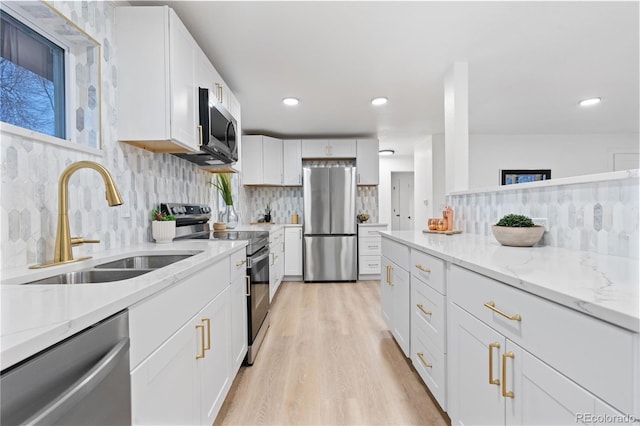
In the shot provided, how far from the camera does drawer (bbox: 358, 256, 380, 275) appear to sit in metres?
4.55

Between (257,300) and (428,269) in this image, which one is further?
(257,300)

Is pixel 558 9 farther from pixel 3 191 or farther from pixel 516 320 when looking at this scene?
pixel 3 191

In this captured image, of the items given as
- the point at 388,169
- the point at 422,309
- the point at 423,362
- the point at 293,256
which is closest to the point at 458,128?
the point at 422,309

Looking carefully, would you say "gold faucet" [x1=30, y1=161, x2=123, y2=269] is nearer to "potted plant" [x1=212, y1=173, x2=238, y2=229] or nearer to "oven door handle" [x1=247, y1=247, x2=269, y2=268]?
"oven door handle" [x1=247, y1=247, x2=269, y2=268]

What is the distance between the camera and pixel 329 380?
180 centimetres

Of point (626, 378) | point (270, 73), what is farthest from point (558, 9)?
point (626, 378)

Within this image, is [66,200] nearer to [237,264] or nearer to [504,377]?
[237,264]

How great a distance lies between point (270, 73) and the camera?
106 inches

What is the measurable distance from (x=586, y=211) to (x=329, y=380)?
159cm

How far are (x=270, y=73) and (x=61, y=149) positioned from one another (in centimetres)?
187

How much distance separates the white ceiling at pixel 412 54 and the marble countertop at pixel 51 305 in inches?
66.1

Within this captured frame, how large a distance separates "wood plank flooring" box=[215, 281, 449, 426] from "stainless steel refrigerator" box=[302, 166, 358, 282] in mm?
1517

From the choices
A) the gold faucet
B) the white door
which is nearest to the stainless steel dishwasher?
the gold faucet

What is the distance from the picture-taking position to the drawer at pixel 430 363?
53.8 inches
